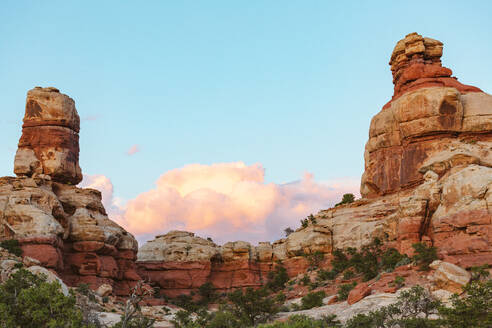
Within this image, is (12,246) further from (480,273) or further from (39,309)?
(480,273)

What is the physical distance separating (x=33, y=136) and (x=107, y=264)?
17.5 m

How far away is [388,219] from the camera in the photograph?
63.3 meters

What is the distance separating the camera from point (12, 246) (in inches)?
1884

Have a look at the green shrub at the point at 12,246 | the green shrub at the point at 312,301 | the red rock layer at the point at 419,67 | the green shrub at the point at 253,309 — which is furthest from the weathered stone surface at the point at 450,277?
the green shrub at the point at 12,246

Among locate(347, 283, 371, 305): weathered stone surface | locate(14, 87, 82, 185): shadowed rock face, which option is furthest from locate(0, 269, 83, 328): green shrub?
locate(14, 87, 82, 185): shadowed rock face

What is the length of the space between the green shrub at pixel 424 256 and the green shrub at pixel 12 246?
1404 inches

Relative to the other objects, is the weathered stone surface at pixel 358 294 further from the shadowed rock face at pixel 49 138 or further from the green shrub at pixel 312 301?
the shadowed rock face at pixel 49 138

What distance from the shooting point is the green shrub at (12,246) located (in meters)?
47.1

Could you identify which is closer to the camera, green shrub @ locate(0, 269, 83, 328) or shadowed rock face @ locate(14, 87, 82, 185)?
green shrub @ locate(0, 269, 83, 328)

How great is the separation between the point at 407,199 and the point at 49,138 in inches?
1592

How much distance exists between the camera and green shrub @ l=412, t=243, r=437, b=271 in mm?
45312

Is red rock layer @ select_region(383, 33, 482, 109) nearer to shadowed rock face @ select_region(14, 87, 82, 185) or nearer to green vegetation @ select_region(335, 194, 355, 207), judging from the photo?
green vegetation @ select_region(335, 194, 355, 207)

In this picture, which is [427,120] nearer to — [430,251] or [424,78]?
[424,78]

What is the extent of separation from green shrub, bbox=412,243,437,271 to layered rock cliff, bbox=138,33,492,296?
3.47ft
